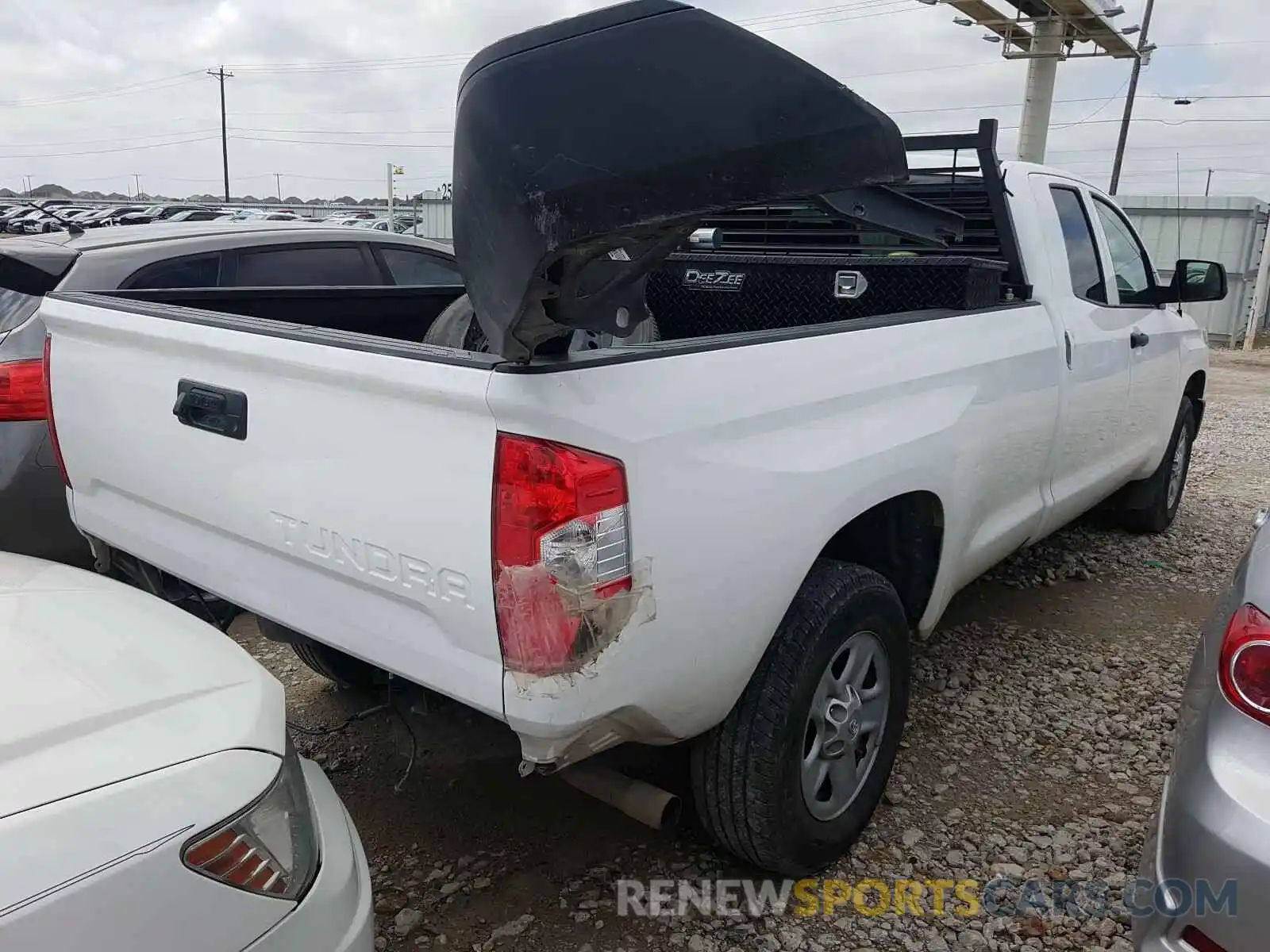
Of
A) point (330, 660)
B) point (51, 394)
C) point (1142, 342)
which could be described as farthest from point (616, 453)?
point (1142, 342)

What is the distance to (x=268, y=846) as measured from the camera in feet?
5.18

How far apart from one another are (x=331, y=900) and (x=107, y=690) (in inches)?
20.3

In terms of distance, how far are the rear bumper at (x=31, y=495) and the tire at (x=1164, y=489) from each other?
16.9ft

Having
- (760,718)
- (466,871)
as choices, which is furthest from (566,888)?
(760,718)

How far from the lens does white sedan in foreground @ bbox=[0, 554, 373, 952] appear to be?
1285 millimetres

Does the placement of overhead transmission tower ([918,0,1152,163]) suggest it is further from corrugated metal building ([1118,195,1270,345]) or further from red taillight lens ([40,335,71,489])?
red taillight lens ([40,335,71,489])

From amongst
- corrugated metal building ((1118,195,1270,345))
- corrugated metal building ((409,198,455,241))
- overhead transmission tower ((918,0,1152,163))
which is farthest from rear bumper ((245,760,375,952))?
corrugated metal building ((409,198,455,241))

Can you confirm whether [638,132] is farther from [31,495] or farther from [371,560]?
[31,495]

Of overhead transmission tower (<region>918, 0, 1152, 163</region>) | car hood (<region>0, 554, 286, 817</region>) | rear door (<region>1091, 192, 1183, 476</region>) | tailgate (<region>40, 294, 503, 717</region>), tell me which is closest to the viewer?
car hood (<region>0, 554, 286, 817</region>)

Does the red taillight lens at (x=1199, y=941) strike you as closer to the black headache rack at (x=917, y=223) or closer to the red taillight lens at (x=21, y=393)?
the black headache rack at (x=917, y=223)

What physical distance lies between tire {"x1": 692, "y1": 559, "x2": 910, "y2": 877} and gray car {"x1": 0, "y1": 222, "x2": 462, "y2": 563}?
2106 mm

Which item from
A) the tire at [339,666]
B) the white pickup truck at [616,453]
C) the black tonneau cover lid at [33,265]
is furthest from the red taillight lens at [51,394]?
the tire at [339,666]

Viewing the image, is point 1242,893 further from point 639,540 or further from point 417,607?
point 417,607

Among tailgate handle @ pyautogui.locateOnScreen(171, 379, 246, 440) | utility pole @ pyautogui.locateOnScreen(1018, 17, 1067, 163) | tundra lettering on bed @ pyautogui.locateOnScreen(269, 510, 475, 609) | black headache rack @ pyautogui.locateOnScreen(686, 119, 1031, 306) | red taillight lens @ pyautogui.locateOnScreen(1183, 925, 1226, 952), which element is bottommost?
red taillight lens @ pyautogui.locateOnScreen(1183, 925, 1226, 952)
